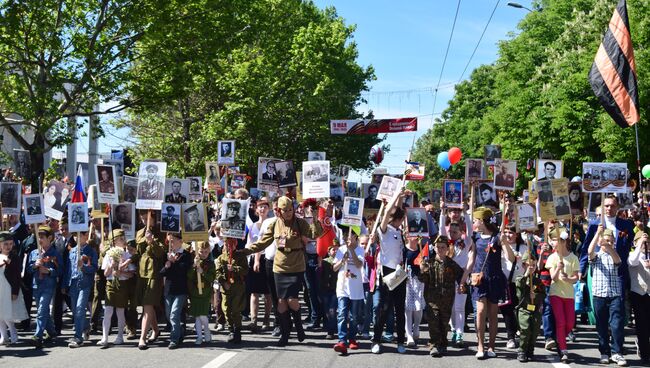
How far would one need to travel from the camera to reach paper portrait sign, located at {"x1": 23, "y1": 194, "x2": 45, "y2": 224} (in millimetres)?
13305

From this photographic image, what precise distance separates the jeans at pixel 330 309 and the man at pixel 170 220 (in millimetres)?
2584

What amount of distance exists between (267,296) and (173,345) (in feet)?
9.20

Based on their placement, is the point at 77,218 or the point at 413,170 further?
the point at 413,170

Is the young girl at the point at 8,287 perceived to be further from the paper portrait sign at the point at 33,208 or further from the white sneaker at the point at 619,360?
the white sneaker at the point at 619,360

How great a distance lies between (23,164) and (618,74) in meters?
14.0

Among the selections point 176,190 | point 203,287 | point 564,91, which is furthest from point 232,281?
point 564,91

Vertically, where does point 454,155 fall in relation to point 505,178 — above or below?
above

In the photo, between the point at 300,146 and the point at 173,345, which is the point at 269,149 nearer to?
the point at 300,146

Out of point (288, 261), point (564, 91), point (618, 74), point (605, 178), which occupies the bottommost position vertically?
point (288, 261)

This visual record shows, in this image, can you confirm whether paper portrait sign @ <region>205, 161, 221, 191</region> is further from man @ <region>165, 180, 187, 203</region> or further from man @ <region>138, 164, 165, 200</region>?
man @ <region>138, 164, 165, 200</region>

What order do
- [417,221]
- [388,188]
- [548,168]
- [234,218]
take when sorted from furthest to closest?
1. [548,168]
2. [234,218]
3. [417,221]
4. [388,188]

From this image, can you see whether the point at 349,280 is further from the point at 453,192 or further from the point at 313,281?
the point at 453,192

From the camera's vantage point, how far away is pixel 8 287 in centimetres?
1213

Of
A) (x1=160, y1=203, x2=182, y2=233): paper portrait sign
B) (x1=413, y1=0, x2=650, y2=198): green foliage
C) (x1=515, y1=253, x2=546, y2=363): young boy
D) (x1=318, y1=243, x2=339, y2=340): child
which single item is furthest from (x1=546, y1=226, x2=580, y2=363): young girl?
(x1=413, y1=0, x2=650, y2=198): green foliage
